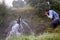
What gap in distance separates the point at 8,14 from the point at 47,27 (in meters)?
0.52

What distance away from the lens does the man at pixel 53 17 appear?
279cm

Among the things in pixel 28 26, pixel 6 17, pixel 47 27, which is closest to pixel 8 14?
pixel 6 17

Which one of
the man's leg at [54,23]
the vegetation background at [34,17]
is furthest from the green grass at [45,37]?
the man's leg at [54,23]

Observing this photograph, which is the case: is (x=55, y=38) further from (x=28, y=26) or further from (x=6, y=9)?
(x=6, y=9)

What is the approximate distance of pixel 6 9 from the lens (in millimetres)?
2807

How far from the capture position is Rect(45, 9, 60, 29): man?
110 inches

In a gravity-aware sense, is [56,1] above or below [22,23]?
above

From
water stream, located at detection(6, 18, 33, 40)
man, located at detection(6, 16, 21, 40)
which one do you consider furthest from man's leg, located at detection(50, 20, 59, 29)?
man, located at detection(6, 16, 21, 40)

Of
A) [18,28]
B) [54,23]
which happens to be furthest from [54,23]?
[18,28]

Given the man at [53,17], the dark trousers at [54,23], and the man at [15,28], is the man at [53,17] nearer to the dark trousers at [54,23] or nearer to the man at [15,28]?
the dark trousers at [54,23]

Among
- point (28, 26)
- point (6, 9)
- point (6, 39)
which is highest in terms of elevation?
point (6, 9)

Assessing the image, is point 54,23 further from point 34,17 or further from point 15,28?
point 15,28

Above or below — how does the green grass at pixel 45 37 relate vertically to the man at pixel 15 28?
below

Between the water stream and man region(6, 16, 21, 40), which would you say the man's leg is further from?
man region(6, 16, 21, 40)
